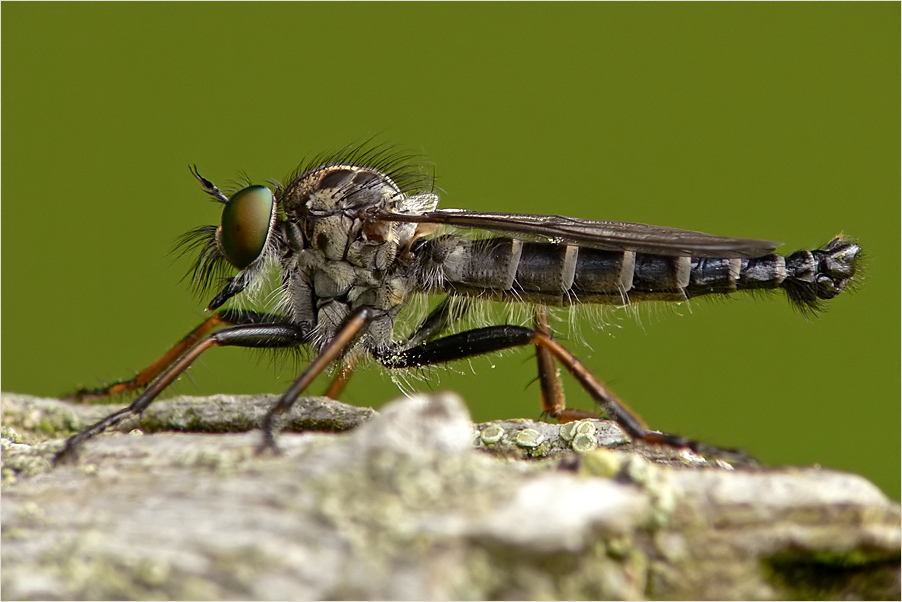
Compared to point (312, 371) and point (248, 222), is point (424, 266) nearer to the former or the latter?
point (248, 222)

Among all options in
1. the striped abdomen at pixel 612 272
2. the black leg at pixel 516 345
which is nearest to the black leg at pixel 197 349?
the black leg at pixel 516 345

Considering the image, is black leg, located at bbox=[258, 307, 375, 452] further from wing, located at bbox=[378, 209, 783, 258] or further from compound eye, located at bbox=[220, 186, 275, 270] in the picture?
compound eye, located at bbox=[220, 186, 275, 270]

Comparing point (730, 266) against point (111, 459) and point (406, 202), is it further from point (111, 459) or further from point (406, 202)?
point (111, 459)

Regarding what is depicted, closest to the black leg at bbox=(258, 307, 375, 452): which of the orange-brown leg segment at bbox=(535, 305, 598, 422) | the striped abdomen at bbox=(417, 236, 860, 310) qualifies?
the striped abdomen at bbox=(417, 236, 860, 310)

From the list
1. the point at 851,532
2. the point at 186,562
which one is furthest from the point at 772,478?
the point at 186,562

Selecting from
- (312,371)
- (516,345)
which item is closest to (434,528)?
(312,371)

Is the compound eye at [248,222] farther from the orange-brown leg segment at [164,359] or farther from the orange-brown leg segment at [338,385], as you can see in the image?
the orange-brown leg segment at [338,385]
